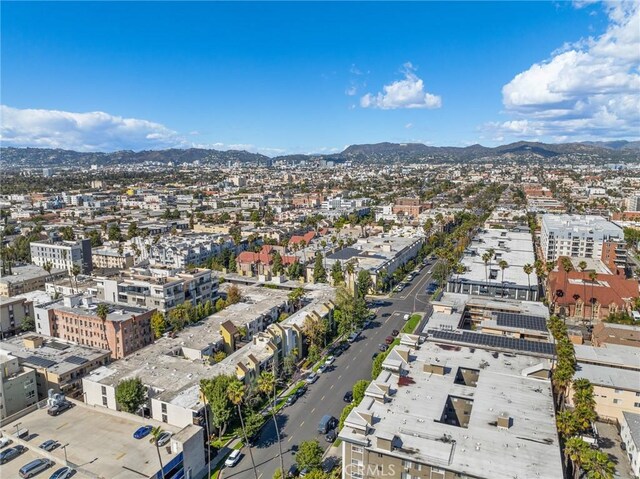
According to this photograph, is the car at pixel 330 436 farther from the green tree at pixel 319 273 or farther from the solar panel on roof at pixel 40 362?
the green tree at pixel 319 273

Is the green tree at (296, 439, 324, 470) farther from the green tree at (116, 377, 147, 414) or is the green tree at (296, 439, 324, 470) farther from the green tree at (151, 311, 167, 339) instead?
the green tree at (151, 311, 167, 339)

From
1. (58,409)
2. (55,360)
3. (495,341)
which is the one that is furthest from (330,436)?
(55,360)

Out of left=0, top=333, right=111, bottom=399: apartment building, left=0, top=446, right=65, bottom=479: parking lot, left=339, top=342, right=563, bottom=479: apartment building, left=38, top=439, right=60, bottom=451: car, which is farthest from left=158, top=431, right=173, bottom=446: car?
left=0, top=333, right=111, bottom=399: apartment building

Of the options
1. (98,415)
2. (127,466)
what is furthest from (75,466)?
(98,415)

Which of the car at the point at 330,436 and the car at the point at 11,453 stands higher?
the car at the point at 11,453

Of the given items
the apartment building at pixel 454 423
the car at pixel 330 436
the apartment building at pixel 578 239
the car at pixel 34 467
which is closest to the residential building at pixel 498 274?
the apartment building at pixel 578 239
